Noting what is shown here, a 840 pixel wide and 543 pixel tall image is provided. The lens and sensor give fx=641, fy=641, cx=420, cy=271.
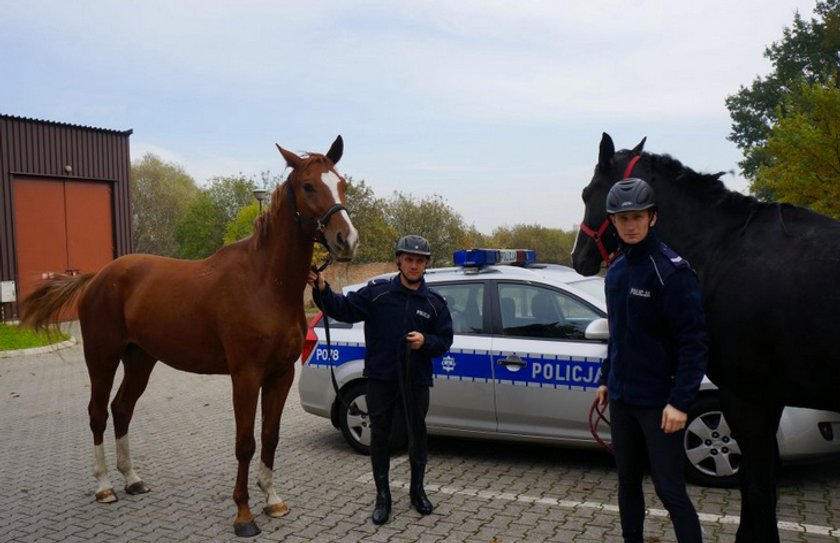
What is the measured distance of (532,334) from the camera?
5.48 meters

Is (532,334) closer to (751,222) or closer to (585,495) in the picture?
(585,495)

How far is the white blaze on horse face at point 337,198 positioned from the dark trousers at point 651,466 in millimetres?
1744

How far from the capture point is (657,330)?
2.96 meters

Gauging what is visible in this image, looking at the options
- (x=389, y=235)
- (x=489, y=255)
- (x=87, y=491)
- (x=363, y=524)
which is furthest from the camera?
(x=389, y=235)

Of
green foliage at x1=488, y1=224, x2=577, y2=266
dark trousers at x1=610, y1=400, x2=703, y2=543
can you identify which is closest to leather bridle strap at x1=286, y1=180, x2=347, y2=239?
dark trousers at x1=610, y1=400, x2=703, y2=543

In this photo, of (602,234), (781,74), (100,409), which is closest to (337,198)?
(602,234)

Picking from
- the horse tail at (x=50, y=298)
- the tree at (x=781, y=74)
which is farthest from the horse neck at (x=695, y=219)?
the tree at (x=781, y=74)

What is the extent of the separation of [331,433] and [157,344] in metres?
2.75

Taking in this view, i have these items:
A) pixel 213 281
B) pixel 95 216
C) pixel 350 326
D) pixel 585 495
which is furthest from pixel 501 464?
pixel 95 216

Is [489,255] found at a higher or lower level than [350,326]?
higher

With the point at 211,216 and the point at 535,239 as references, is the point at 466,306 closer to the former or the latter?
the point at 535,239

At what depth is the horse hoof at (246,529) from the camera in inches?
167

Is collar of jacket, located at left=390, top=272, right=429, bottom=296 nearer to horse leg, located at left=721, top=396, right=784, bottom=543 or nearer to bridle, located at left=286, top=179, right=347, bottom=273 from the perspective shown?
bridle, located at left=286, top=179, right=347, bottom=273

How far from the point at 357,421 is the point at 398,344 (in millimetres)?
1906
